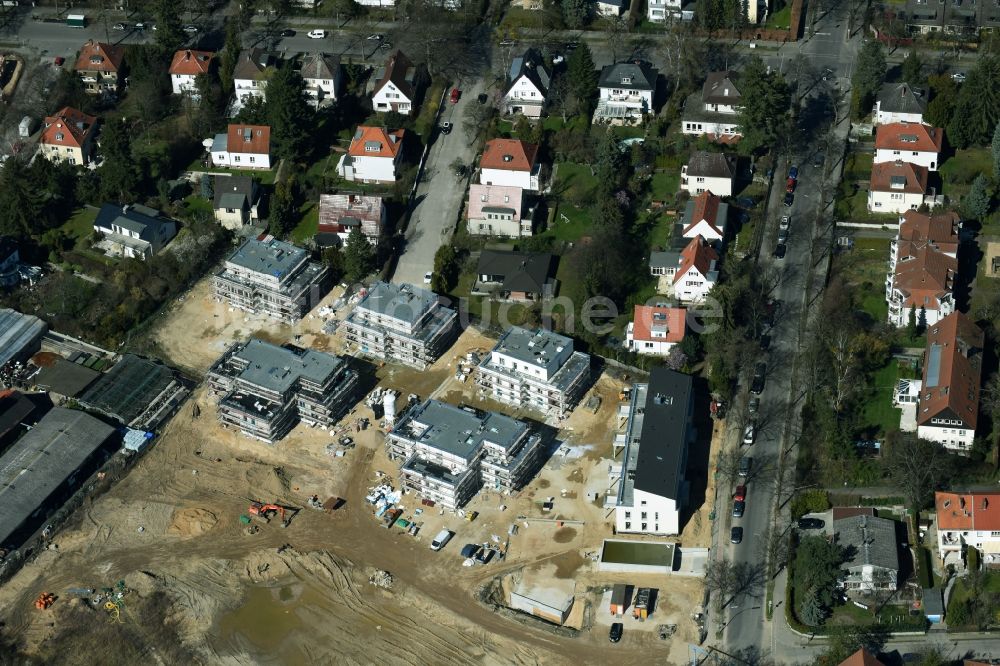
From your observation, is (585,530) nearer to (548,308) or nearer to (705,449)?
(705,449)

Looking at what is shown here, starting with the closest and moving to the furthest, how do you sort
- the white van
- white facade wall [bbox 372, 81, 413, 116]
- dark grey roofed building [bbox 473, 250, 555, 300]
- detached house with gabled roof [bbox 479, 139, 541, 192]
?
the white van < dark grey roofed building [bbox 473, 250, 555, 300] < detached house with gabled roof [bbox 479, 139, 541, 192] < white facade wall [bbox 372, 81, 413, 116]

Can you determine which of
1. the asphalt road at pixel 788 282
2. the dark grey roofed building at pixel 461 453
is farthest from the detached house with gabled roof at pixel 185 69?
the asphalt road at pixel 788 282

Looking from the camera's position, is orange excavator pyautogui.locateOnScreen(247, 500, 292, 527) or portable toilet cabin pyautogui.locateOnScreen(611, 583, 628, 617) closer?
portable toilet cabin pyautogui.locateOnScreen(611, 583, 628, 617)

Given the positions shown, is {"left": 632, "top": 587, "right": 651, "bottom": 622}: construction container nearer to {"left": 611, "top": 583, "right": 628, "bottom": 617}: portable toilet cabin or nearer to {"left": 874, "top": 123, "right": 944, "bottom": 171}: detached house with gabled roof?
{"left": 611, "top": 583, "right": 628, "bottom": 617}: portable toilet cabin

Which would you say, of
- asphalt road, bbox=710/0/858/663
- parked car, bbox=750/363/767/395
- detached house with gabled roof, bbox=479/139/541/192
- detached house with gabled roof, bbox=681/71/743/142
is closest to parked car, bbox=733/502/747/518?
asphalt road, bbox=710/0/858/663

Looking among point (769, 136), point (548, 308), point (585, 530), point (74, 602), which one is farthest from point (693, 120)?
point (74, 602)
